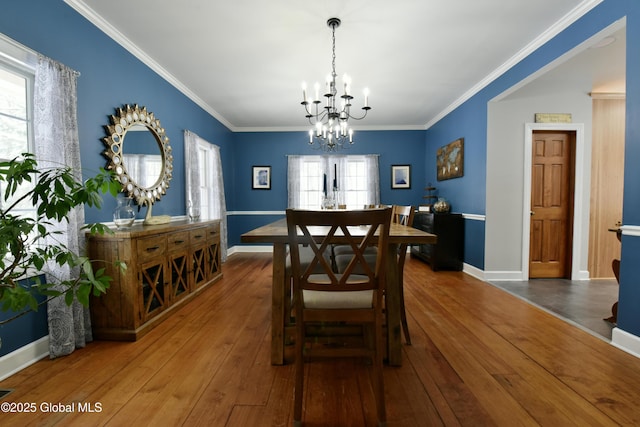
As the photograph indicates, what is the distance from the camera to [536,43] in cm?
278

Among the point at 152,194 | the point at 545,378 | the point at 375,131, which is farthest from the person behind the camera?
the point at 375,131

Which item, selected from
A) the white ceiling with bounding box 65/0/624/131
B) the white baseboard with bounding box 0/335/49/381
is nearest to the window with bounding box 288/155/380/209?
the white ceiling with bounding box 65/0/624/131

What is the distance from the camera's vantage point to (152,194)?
125 inches

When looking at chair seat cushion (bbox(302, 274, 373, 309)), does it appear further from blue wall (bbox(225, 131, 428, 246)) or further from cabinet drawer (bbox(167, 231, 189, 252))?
blue wall (bbox(225, 131, 428, 246))

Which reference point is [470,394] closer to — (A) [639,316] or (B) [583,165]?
(A) [639,316]

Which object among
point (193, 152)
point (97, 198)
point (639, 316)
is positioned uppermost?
point (193, 152)

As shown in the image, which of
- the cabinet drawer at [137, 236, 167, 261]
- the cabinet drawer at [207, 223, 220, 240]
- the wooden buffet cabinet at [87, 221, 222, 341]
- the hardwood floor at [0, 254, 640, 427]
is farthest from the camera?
the cabinet drawer at [207, 223, 220, 240]

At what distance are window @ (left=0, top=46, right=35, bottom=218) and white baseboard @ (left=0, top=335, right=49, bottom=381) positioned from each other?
0.85 m

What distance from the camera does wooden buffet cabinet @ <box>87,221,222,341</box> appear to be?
7.02 feet

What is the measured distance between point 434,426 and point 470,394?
353 mm

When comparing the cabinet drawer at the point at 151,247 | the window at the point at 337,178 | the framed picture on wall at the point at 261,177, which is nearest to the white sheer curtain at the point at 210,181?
the framed picture on wall at the point at 261,177

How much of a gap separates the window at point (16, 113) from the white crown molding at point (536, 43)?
4.11 m

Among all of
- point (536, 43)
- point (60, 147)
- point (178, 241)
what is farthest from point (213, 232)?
point (536, 43)

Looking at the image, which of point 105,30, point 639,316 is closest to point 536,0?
point 639,316
